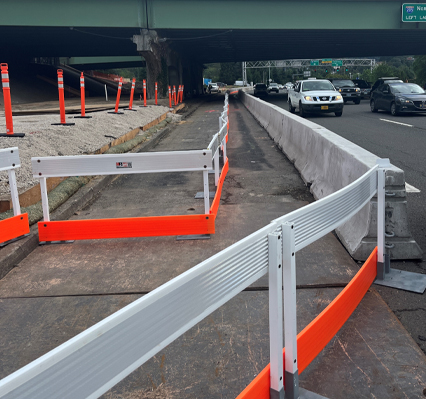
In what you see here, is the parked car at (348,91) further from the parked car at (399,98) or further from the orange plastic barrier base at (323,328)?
the orange plastic barrier base at (323,328)

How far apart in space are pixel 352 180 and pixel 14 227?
3876mm

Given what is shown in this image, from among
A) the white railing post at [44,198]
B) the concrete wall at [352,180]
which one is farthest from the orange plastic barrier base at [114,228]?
the concrete wall at [352,180]

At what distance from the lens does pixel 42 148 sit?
366 inches

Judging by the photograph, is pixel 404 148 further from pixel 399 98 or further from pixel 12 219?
pixel 399 98

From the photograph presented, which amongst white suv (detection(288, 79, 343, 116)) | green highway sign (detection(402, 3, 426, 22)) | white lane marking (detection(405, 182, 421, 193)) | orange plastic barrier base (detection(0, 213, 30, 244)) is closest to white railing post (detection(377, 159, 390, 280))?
white lane marking (detection(405, 182, 421, 193))

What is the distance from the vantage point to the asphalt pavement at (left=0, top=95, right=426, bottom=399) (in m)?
2.89

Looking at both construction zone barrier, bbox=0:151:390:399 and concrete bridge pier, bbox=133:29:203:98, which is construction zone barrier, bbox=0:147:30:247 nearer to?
construction zone barrier, bbox=0:151:390:399

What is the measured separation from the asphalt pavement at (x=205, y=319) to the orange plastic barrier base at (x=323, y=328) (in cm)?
9

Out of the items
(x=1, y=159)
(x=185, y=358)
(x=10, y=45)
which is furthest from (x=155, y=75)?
(x=185, y=358)

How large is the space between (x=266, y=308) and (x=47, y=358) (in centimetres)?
272

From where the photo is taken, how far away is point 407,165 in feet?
31.2

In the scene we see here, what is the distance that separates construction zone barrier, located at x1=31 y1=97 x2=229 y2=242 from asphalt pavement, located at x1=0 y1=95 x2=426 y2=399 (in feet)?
0.46

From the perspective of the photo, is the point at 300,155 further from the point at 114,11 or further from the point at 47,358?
the point at 114,11

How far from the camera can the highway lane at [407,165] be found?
3.72m
